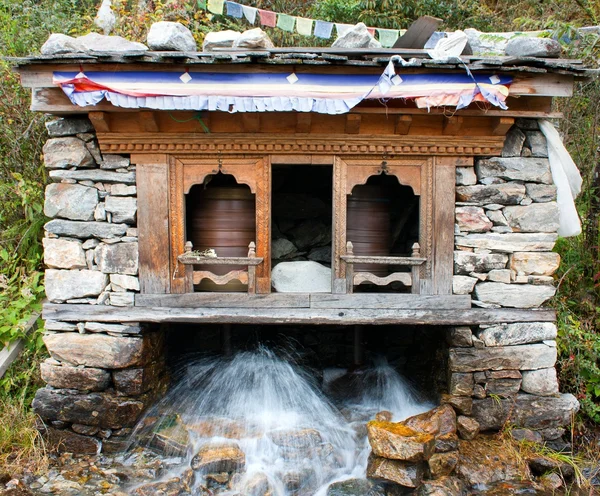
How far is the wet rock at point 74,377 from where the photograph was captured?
536cm

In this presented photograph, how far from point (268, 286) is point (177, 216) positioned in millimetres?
1290

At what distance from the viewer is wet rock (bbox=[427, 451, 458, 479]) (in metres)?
4.89

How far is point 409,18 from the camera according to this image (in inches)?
394

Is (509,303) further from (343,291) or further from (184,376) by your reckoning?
(184,376)

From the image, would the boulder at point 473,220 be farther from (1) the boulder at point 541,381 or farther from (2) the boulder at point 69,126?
(2) the boulder at point 69,126

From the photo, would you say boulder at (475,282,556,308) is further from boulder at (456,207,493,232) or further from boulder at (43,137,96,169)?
boulder at (43,137,96,169)

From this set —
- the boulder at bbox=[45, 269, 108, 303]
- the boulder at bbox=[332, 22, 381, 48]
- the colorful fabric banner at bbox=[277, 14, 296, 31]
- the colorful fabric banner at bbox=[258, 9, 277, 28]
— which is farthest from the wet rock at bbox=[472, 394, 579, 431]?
the colorful fabric banner at bbox=[258, 9, 277, 28]

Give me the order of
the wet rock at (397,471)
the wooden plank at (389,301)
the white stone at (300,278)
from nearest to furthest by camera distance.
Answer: the wet rock at (397,471), the wooden plank at (389,301), the white stone at (300,278)

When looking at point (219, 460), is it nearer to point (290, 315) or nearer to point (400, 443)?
point (290, 315)

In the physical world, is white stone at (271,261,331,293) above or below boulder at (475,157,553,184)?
below

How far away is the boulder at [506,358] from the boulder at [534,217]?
1341 millimetres

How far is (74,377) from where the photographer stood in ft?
17.6

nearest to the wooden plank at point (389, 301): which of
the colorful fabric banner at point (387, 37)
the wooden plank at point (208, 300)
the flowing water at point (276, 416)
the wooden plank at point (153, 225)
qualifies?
the wooden plank at point (208, 300)

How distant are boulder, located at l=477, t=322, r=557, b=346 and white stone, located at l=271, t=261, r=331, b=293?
1901 mm
